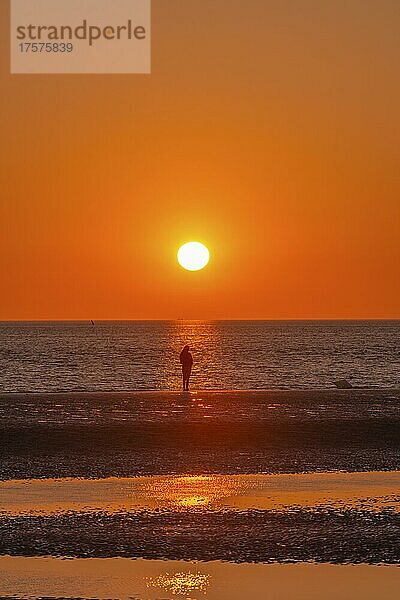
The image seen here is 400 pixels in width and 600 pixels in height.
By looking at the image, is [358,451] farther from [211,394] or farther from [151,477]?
[211,394]

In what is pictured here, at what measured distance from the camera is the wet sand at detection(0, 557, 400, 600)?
36.5ft

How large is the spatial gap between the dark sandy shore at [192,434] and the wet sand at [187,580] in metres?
8.22

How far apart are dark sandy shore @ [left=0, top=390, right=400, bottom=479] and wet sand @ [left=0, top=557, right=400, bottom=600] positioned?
324 inches

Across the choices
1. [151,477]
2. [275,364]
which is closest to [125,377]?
[275,364]

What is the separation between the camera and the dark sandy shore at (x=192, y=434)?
2212 cm

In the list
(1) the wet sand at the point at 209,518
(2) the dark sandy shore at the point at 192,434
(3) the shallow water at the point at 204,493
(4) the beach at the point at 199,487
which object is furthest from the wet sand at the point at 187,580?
(2) the dark sandy shore at the point at 192,434

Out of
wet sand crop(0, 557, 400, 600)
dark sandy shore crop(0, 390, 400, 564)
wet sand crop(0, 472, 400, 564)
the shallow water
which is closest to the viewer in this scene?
wet sand crop(0, 557, 400, 600)

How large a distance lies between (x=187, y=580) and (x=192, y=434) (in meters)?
16.1

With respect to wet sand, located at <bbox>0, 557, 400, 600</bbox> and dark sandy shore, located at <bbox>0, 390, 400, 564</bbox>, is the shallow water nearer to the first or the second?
dark sandy shore, located at <bbox>0, 390, 400, 564</bbox>

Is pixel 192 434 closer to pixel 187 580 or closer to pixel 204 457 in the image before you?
pixel 204 457

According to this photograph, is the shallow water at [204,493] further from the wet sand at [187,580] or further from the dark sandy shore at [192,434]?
the wet sand at [187,580]

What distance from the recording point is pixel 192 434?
27.9 meters

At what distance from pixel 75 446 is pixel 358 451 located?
6.70 m

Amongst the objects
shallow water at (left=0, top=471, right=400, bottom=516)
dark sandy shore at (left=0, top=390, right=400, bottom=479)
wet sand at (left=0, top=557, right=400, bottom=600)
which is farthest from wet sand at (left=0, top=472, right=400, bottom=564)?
dark sandy shore at (left=0, top=390, right=400, bottom=479)
